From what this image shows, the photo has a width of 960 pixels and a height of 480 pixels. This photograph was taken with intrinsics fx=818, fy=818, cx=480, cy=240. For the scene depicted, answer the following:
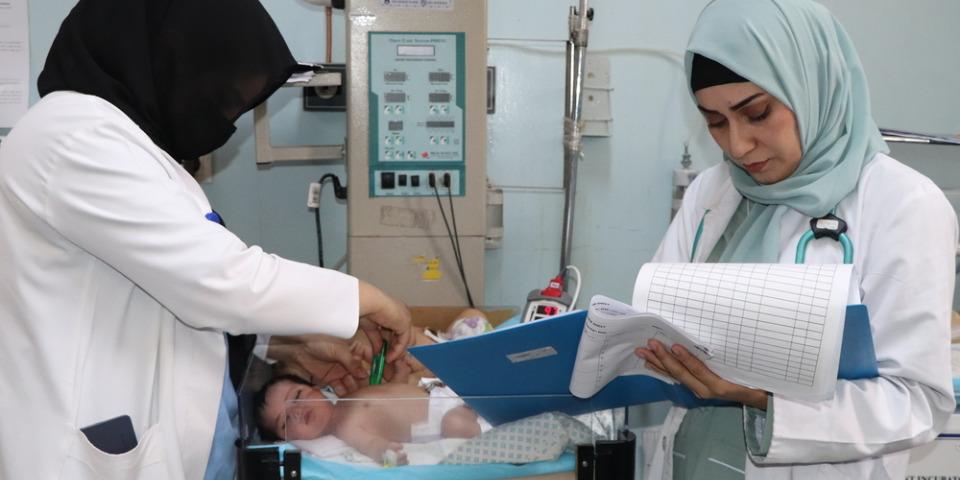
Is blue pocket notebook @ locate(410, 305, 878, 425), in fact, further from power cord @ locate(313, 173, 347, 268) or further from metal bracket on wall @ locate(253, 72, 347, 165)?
power cord @ locate(313, 173, 347, 268)

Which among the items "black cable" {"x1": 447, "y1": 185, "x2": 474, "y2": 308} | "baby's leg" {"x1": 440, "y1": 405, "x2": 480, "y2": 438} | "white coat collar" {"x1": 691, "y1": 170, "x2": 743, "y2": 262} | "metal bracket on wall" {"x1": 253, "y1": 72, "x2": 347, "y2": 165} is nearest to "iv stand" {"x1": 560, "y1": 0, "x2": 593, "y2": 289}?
"black cable" {"x1": 447, "y1": 185, "x2": 474, "y2": 308}

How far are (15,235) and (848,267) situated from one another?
1.11 metres

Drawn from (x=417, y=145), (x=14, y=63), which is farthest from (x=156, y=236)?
(x=14, y=63)

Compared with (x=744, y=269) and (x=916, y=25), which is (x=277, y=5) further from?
(x=916, y=25)

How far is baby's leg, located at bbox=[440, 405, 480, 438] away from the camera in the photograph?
1150 mm

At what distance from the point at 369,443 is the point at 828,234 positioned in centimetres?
72

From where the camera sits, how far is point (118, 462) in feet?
3.81

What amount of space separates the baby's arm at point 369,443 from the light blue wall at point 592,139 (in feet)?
5.11

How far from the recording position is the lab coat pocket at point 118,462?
1.16 metres

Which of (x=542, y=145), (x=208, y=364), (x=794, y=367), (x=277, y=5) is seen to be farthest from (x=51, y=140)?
(x=542, y=145)

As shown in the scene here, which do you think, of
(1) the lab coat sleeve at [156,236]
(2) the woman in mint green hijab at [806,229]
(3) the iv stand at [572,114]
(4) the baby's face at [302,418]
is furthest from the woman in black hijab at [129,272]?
(3) the iv stand at [572,114]

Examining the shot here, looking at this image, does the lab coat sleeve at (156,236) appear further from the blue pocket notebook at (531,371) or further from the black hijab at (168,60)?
the blue pocket notebook at (531,371)

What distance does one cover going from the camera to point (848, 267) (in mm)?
978

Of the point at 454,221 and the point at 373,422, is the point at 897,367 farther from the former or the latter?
the point at 454,221
